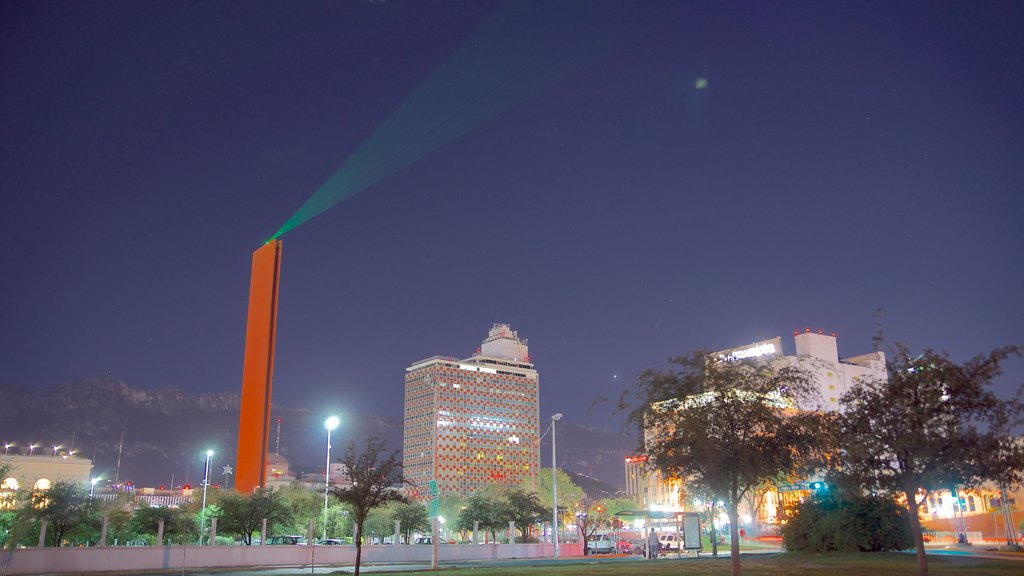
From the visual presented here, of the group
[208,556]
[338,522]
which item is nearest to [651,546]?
[208,556]

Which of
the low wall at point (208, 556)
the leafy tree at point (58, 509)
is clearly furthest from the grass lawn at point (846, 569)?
the leafy tree at point (58, 509)

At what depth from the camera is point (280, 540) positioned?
232 ft

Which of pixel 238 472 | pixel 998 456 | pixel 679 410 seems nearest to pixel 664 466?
pixel 679 410

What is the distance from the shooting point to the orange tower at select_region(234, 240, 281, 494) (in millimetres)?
86688

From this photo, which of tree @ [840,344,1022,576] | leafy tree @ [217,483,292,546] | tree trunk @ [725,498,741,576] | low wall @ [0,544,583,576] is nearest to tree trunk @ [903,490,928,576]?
tree @ [840,344,1022,576]

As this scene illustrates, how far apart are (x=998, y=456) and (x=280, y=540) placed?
59.4 metres

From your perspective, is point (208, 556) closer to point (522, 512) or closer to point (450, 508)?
point (522, 512)

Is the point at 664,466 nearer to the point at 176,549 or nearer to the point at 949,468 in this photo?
the point at 949,468

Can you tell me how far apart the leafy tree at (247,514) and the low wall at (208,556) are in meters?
11.0

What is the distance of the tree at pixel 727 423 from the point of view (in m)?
26.7

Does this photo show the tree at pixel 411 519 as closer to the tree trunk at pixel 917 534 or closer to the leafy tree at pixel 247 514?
the leafy tree at pixel 247 514

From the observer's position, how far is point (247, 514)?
204ft

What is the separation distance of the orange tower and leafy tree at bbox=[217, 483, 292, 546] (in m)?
20.6

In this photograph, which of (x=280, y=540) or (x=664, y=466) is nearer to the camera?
(x=664, y=466)
